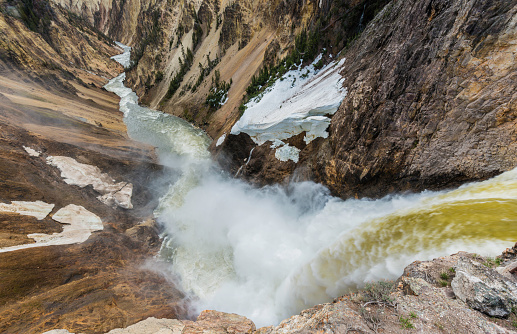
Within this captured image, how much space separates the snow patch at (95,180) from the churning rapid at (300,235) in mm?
2202

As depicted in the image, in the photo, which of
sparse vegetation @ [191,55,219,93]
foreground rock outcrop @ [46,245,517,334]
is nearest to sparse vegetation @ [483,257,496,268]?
foreground rock outcrop @ [46,245,517,334]

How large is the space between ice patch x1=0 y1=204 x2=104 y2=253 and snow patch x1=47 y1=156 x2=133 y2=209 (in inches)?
59.7

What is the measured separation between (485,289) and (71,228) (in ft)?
43.9

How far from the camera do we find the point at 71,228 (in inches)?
372

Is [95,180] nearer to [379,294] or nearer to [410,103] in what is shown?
[379,294]

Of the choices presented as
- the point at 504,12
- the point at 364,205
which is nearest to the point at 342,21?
the point at 504,12

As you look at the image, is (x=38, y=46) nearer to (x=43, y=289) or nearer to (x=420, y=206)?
(x=43, y=289)

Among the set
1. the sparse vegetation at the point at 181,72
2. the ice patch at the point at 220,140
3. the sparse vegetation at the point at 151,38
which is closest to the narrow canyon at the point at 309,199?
the ice patch at the point at 220,140

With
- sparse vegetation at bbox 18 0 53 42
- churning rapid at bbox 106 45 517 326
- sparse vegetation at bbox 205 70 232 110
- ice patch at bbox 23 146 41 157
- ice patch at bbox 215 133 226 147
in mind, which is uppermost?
sparse vegetation at bbox 18 0 53 42

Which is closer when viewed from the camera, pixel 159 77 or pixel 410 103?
pixel 410 103

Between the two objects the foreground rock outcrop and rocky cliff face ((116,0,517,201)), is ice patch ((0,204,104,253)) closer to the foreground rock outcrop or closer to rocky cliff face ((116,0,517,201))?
rocky cliff face ((116,0,517,201))

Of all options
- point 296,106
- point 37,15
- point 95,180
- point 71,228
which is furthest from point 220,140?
point 37,15

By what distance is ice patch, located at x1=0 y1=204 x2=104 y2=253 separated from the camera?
27.5 feet

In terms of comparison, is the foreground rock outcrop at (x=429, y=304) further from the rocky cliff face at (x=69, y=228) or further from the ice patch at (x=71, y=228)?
the ice patch at (x=71, y=228)
